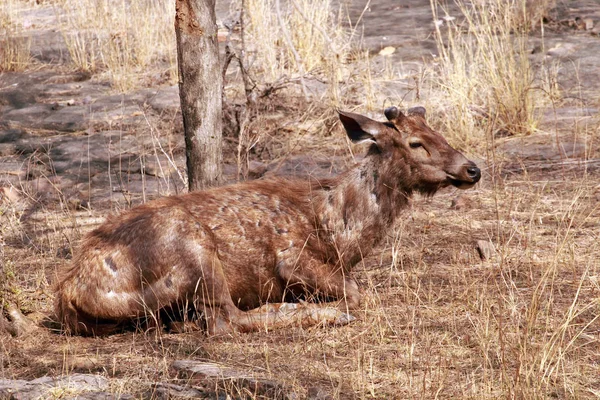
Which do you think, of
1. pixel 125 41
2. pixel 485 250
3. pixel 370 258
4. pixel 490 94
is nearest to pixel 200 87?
pixel 370 258

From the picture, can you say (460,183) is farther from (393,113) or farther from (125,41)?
(125,41)

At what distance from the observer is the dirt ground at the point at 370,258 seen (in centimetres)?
513

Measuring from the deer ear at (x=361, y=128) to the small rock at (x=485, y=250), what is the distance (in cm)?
132

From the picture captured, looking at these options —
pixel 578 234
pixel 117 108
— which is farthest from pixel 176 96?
pixel 578 234

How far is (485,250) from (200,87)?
2.69m

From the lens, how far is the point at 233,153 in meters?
11.1

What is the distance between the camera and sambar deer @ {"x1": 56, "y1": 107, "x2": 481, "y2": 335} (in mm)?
6332

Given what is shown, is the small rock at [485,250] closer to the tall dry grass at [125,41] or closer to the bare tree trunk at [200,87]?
the bare tree trunk at [200,87]

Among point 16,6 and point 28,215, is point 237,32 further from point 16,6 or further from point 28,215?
point 16,6

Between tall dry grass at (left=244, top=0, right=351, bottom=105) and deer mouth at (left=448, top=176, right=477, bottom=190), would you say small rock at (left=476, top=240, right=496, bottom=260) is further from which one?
tall dry grass at (left=244, top=0, right=351, bottom=105)

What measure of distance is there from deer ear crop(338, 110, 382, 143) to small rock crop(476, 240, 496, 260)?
4.33 feet

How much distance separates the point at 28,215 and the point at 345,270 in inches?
152

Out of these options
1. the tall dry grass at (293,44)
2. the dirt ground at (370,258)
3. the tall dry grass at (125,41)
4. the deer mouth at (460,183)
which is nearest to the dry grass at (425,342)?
the dirt ground at (370,258)

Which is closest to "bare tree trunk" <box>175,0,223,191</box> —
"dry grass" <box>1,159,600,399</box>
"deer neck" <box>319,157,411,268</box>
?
"deer neck" <box>319,157,411,268</box>
